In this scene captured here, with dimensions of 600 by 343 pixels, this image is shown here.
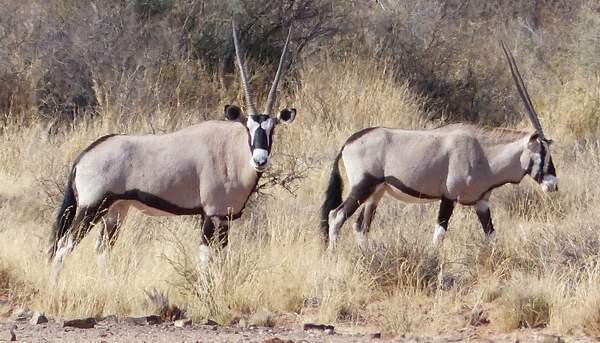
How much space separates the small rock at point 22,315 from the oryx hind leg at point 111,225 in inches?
52.8

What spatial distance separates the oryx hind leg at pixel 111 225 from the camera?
31.0 ft

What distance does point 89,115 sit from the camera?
1492 cm

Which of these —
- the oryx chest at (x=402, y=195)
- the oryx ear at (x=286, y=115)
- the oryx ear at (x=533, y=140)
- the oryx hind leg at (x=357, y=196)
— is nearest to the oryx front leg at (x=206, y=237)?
the oryx ear at (x=286, y=115)

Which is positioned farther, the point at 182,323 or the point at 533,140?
the point at 533,140

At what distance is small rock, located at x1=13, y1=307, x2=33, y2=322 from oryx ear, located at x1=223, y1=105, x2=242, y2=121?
7.91ft

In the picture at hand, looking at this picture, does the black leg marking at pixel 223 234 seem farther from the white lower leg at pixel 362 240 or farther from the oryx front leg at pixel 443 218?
the oryx front leg at pixel 443 218

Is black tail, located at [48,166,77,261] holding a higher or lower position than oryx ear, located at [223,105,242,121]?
lower

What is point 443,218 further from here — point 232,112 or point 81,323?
point 81,323

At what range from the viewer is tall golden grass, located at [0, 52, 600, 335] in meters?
8.24

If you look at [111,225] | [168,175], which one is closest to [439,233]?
[168,175]

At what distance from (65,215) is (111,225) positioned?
0.46m

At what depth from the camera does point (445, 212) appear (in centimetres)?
1068

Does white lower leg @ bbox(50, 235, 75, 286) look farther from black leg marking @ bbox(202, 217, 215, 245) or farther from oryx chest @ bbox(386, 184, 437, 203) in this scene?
oryx chest @ bbox(386, 184, 437, 203)

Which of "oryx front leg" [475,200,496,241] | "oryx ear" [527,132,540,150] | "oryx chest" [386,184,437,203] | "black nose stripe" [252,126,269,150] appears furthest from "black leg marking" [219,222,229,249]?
"oryx ear" [527,132,540,150]
